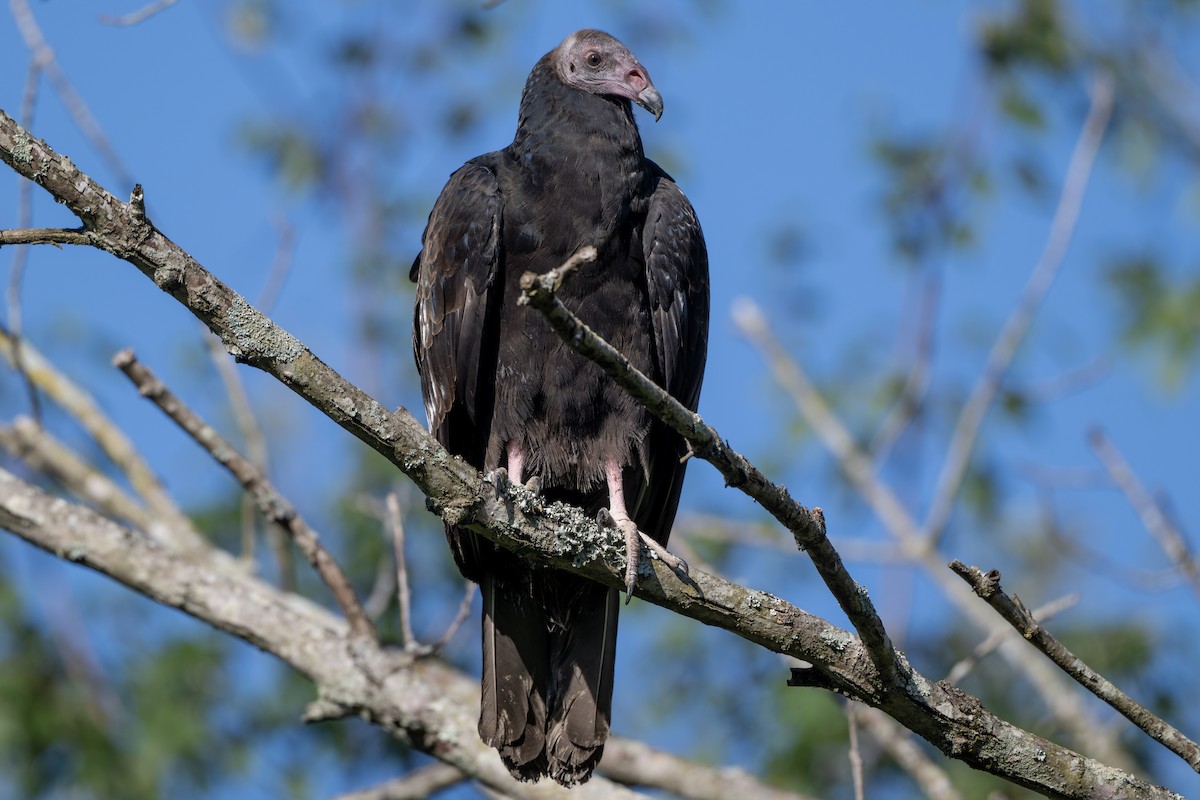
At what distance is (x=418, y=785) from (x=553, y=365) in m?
1.27

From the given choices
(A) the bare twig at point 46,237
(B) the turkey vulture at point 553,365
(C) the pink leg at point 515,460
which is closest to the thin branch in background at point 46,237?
(A) the bare twig at point 46,237

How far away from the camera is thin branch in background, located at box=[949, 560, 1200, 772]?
213cm

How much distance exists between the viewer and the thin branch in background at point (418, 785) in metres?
3.52

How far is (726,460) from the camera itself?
82.4 inches

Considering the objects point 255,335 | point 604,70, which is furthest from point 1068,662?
point 604,70

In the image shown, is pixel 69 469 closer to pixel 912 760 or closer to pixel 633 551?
pixel 633 551

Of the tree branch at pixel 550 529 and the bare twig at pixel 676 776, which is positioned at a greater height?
the bare twig at pixel 676 776

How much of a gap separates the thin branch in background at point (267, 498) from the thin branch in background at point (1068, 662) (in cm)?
183

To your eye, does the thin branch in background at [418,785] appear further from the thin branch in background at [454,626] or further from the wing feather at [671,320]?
the wing feather at [671,320]

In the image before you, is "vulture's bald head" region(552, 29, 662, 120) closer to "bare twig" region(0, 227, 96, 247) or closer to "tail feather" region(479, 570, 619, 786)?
"tail feather" region(479, 570, 619, 786)

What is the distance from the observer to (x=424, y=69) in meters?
9.76

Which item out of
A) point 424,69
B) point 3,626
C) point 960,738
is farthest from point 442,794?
point 424,69

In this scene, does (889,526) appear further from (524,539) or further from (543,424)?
(524,539)

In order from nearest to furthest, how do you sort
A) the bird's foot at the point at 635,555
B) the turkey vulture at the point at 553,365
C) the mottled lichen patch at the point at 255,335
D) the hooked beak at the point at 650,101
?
the mottled lichen patch at the point at 255,335 → the bird's foot at the point at 635,555 → the turkey vulture at the point at 553,365 → the hooked beak at the point at 650,101
